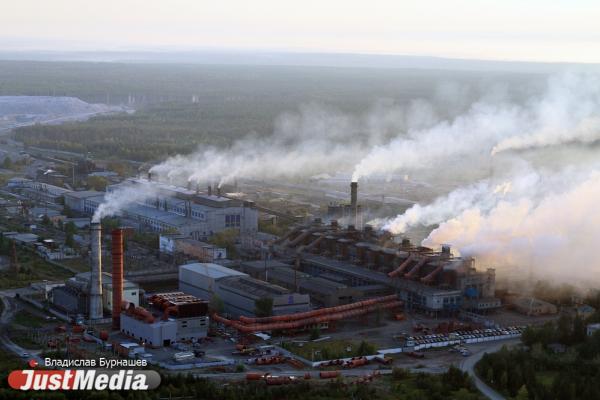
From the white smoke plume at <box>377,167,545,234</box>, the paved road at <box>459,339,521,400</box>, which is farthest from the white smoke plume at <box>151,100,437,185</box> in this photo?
the paved road at <box>459,339,521,400</box>

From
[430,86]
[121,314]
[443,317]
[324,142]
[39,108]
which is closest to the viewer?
[121,314]

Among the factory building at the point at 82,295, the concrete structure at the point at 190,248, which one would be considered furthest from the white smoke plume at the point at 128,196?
the factory building at the point at 82,295

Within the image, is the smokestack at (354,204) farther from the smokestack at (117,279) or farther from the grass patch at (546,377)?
the grass patch at (546,377)

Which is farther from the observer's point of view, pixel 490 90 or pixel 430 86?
pixel 430 86

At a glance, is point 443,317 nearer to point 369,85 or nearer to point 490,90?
point 490,90

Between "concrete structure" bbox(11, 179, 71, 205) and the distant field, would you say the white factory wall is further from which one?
the distant field

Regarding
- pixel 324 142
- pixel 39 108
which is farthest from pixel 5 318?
pixel 39 108

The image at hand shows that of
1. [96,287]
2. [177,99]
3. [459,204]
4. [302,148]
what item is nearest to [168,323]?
[96,287]
